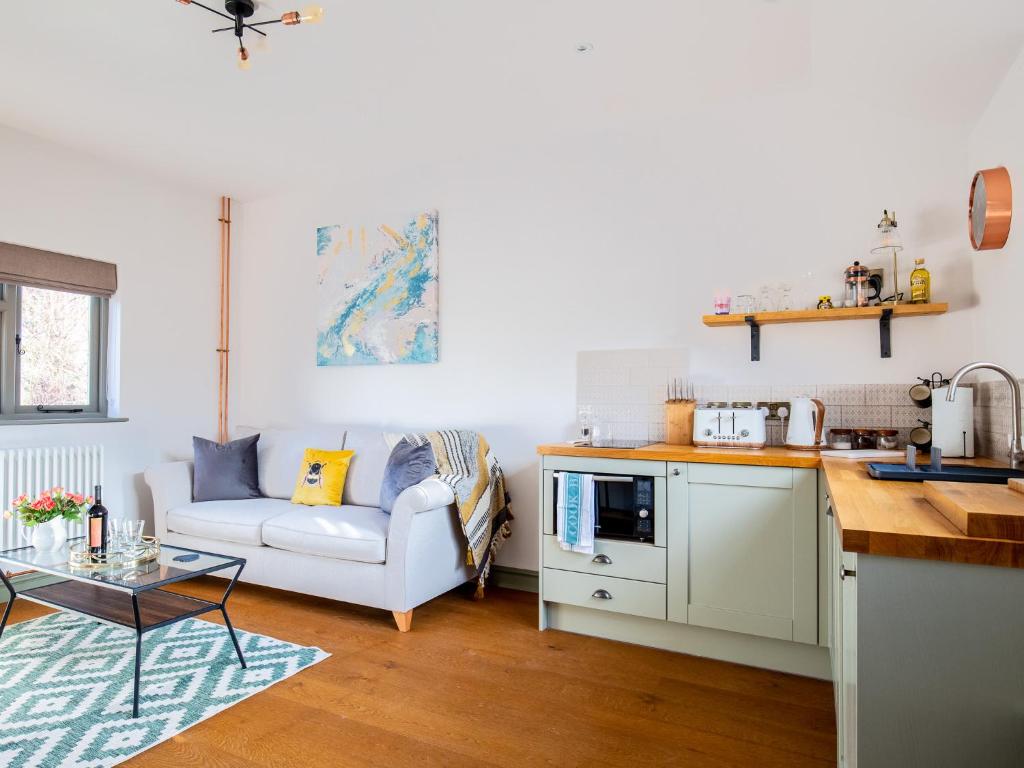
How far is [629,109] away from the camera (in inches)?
131

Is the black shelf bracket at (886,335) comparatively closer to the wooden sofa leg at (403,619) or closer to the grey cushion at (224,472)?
the wooden sofa leg at (403,619)

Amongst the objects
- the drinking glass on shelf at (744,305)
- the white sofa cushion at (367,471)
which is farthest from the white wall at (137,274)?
the drinking glass on shelf at (744,305)

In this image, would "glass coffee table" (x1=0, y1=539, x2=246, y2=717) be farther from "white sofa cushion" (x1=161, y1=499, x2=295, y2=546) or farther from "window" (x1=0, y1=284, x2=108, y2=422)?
"window" (x1=0, y1=284, x2=108, y2=422)

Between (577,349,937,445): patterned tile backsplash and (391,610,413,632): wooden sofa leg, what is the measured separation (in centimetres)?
138

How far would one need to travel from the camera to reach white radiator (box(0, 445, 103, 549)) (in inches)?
135

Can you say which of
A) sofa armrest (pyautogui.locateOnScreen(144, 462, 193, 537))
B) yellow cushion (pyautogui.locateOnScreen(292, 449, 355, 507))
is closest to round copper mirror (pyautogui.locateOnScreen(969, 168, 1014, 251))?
yellow cushion (pyautogui.locateOnScreen(292, 449, 355, 507))

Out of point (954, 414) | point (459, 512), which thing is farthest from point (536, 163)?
point (954, 414)

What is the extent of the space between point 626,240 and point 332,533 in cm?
216

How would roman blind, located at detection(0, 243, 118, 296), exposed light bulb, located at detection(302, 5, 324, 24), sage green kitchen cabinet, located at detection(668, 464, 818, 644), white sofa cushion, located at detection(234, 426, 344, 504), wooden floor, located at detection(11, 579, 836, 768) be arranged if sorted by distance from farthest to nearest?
white sofa cushion, located at detection(234, 426, 344, 504)
roman blind, located at detection(0, 243, 118, 296)
sage green kitchen cabinet, located at detection(668, 464, 818, 644)
exposed light bulb, located at detection(302, 5, 324, 24)
wooden floor, located at detection(11, 579, 836, 768)

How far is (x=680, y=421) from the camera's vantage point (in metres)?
A: 3.17

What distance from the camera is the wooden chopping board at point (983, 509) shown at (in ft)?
3.39

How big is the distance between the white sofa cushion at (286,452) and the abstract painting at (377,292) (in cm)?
54

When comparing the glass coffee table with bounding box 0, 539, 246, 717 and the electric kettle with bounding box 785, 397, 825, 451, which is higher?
the electric kettle with bounding box 785, 397, 825, 451

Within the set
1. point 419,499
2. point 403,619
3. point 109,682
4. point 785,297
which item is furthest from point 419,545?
point 785,297
